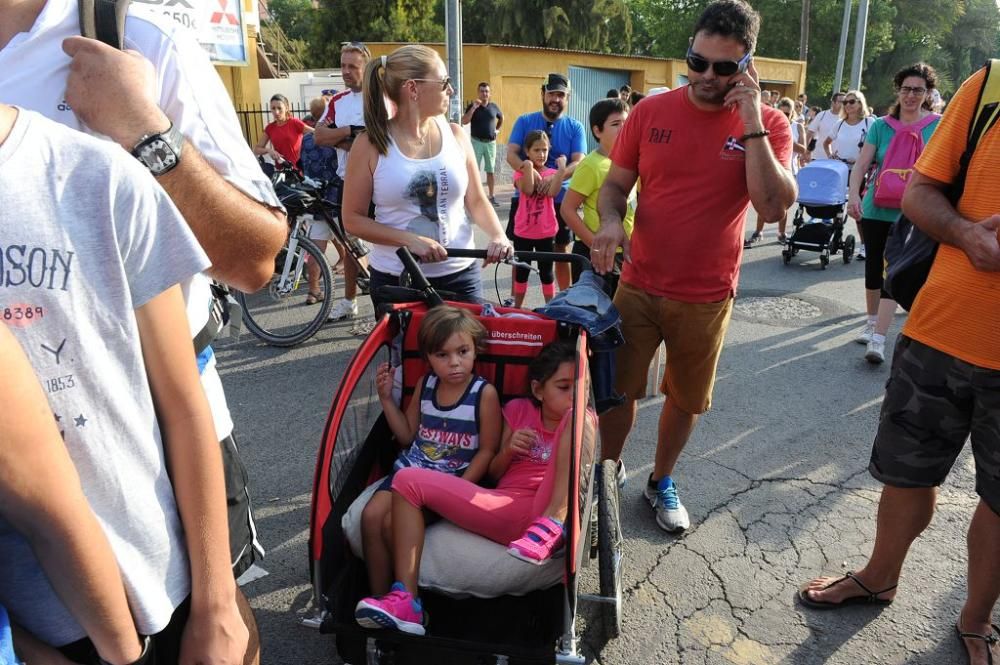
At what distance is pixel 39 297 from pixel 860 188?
5806mm

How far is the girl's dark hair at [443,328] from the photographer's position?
265 centimetres

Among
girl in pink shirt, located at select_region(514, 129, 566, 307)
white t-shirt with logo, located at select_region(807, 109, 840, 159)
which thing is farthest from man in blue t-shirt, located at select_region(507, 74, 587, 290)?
white t-shirt with logo, located at select_region(807, 109, 840, 159)

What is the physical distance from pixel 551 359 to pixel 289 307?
416 cm

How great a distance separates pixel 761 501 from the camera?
3496 millimetres

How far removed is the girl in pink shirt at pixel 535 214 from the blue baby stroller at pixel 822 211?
368cm

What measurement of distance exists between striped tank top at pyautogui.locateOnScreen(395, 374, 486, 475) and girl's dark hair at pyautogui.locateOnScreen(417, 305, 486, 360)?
0.67 feet

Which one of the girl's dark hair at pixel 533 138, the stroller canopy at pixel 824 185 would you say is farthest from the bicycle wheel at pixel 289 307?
the stroller canopy at pixel 824 185

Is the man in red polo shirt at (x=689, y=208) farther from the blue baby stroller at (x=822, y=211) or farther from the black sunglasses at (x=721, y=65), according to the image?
the blue baby stroller at (x=822, y=211)

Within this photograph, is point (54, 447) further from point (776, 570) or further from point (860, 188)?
point (860, 188)

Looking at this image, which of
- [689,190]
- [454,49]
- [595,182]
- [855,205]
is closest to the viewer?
[689,190]

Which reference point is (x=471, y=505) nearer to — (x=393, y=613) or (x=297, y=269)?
(x=393, y=613)

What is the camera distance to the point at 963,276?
7.20 ft

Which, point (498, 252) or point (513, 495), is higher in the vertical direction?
point (498, 252)

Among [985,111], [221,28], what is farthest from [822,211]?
[221,28]
